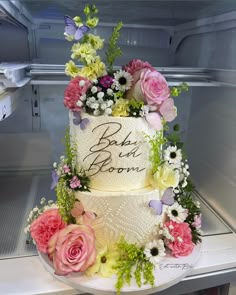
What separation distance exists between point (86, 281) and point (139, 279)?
123mm

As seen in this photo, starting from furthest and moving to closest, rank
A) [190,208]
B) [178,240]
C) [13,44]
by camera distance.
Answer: [13,44] → [190,208] → [178,240]

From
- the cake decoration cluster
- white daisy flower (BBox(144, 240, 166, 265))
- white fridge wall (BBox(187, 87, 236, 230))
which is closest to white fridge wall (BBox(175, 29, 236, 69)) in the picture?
white fridge wall (BBox(187, 87, 236, 230))

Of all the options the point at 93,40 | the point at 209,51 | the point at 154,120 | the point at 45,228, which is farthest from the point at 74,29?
the point at 209,51

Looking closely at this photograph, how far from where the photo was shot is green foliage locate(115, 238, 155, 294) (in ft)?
2.01

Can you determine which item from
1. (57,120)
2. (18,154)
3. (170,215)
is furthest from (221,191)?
(18,154)

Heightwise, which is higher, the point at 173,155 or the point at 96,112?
the point at 96,112

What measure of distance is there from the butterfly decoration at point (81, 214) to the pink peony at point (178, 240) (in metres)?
0.20

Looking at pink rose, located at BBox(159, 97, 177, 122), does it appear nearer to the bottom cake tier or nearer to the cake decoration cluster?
the cake decoration cluster

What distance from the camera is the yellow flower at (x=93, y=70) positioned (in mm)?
644

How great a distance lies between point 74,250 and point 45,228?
0.42ft

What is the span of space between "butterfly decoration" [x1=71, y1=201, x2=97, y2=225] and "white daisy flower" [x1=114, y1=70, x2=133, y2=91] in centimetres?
30

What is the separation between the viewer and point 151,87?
612mm

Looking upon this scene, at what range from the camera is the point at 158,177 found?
66cm

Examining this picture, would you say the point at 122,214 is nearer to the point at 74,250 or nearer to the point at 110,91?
the point at 74,250
